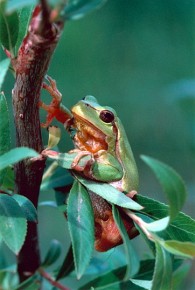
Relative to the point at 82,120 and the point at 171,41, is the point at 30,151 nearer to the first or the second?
the point at 82,120

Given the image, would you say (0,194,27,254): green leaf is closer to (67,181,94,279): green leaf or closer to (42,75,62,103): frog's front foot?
(67,181,94,279): green leaf

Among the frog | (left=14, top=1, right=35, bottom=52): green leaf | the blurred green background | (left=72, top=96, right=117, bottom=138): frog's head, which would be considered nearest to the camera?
(left=14, top=1, right=35, bottom=52): green leaf

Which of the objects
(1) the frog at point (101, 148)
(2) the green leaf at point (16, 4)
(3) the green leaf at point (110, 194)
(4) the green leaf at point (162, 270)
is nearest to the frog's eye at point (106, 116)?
(1) the frog at point (101, 148)

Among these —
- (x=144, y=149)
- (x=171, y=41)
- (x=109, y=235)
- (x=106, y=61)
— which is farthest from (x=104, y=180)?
(x=171, y=41)

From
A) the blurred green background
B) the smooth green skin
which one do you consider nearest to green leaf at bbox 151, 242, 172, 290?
the smooth green skin

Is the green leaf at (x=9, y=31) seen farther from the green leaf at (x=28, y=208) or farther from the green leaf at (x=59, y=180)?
the green leaf at (x=59, y=180)
